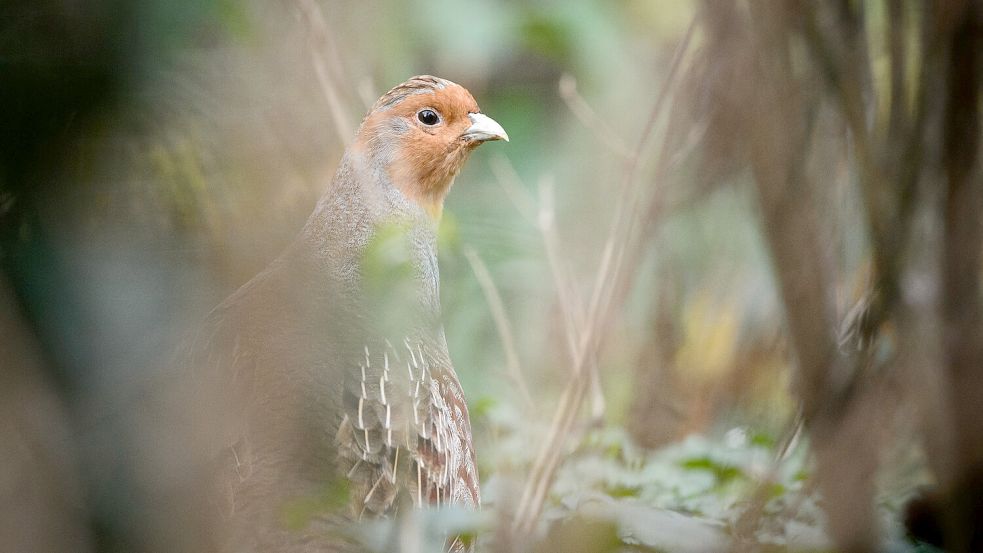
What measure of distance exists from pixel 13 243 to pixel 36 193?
3.4 inches

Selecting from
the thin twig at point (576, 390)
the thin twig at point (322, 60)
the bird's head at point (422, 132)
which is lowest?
the thin twig at point (576, 390)

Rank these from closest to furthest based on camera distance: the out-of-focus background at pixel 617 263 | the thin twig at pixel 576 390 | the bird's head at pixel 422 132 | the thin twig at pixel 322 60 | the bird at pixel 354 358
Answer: the out-of-focus background at pixel 617 263 → the thin twig at pixel 576 390 → the bird at pixel 354 358 → the thin twig at pixel 322 60 → the bird's head at pixel 422 132

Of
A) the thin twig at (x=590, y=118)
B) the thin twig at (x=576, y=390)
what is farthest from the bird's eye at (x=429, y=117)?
the thin twig at (x=576, y=390)

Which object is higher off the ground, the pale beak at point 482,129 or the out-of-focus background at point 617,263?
the pale beak at point 482,129

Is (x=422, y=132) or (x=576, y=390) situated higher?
(x=422, y=132)

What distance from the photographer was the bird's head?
3.08 meters

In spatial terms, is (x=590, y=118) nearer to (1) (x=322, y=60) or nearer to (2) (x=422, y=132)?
(2) (x=422, y=132)

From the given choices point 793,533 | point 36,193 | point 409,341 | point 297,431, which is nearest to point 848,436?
point 793,533

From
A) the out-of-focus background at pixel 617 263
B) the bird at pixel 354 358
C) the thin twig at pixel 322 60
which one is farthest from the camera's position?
the thin twig at pixel 322 60

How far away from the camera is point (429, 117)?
10.3 ft

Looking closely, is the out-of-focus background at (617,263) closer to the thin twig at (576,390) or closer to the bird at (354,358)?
the thin twig at (576,390)

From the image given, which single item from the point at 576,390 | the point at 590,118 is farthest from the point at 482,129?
the point at 576,390

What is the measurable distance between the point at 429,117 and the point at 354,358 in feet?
3.75

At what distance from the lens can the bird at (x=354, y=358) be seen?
6.15 feet
